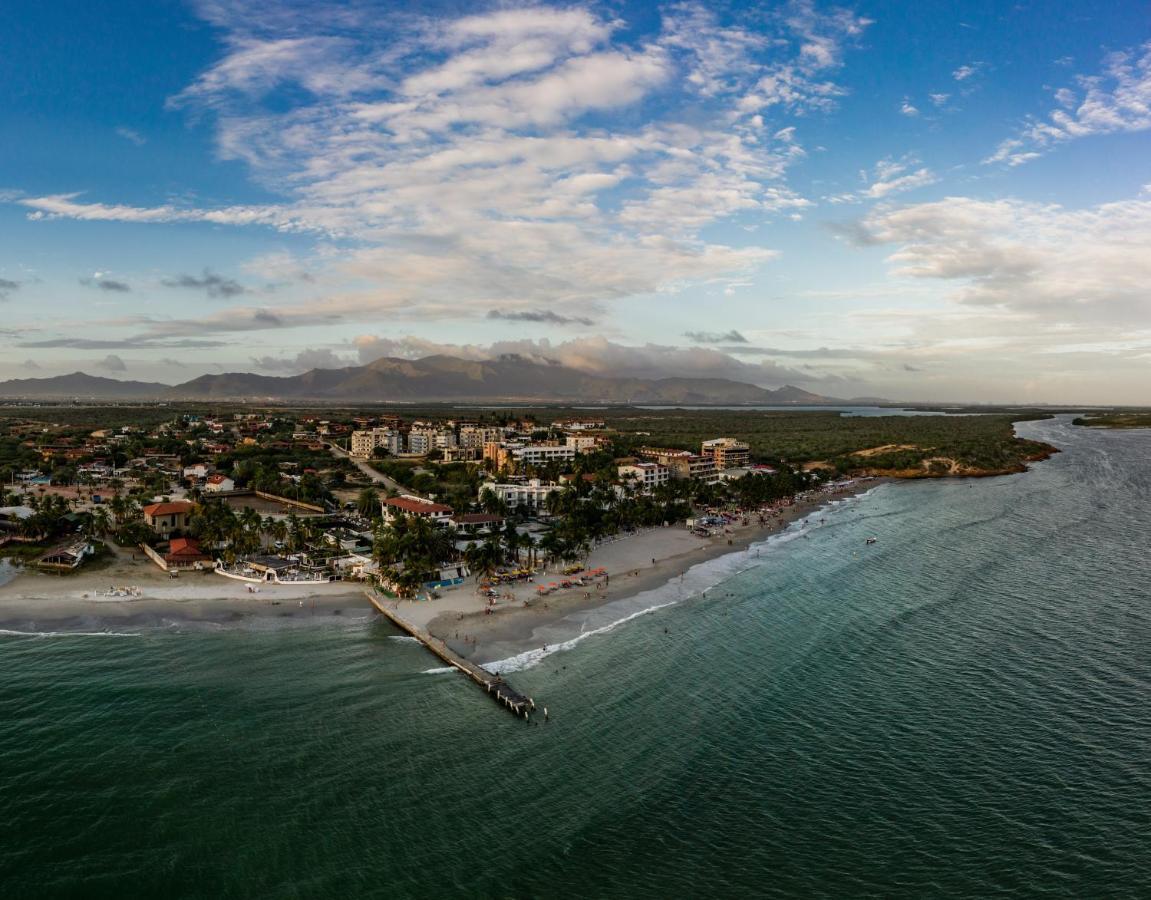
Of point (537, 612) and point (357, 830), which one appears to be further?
point (537, 612)

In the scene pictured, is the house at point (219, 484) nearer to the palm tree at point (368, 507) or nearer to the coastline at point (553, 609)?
the palm tree at point (368, 507)

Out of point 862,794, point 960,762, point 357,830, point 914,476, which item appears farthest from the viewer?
point 914,476

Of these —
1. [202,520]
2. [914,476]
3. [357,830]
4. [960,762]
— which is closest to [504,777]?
[357,830]

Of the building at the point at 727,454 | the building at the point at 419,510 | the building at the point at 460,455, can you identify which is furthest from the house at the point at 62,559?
the building at the point at 727,454

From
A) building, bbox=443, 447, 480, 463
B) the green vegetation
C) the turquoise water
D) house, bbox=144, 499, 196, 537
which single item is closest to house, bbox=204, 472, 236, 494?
house, bbox=144, 499, 196, 537

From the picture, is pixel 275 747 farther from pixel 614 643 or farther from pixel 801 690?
pixel 801 690
